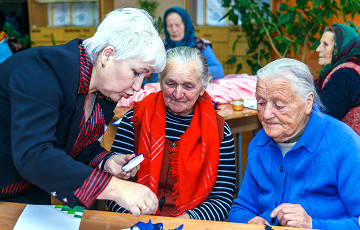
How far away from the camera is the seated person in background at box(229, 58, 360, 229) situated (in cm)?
148

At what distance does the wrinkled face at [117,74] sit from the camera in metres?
1.25

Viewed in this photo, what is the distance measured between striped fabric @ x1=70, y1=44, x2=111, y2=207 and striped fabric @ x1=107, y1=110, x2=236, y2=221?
435mm

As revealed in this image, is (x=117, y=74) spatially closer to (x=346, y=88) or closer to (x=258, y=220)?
(x=258, y=220)

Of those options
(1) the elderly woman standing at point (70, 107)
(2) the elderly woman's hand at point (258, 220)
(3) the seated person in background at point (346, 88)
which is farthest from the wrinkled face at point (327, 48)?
(1) the elderly woman standing at point (70, 107)

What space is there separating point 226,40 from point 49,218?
5245 mm

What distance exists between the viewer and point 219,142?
197 cm

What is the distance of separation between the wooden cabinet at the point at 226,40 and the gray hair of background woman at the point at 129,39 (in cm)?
493

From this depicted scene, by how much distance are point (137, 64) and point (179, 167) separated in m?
0.79

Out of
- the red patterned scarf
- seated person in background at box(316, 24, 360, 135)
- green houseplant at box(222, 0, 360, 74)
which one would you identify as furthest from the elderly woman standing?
green houseplant at box(222, 0, 360, 74)

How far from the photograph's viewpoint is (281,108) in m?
1.58

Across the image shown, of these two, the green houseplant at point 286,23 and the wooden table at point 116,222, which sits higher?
the green houseplant at point 286,23

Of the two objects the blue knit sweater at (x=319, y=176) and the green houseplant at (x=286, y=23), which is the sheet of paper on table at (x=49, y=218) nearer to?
the blue knit sweater at (x=319, y=176)

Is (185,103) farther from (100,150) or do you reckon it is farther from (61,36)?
(61,36)

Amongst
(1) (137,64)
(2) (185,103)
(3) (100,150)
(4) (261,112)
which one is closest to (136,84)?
(1) (137,64)
